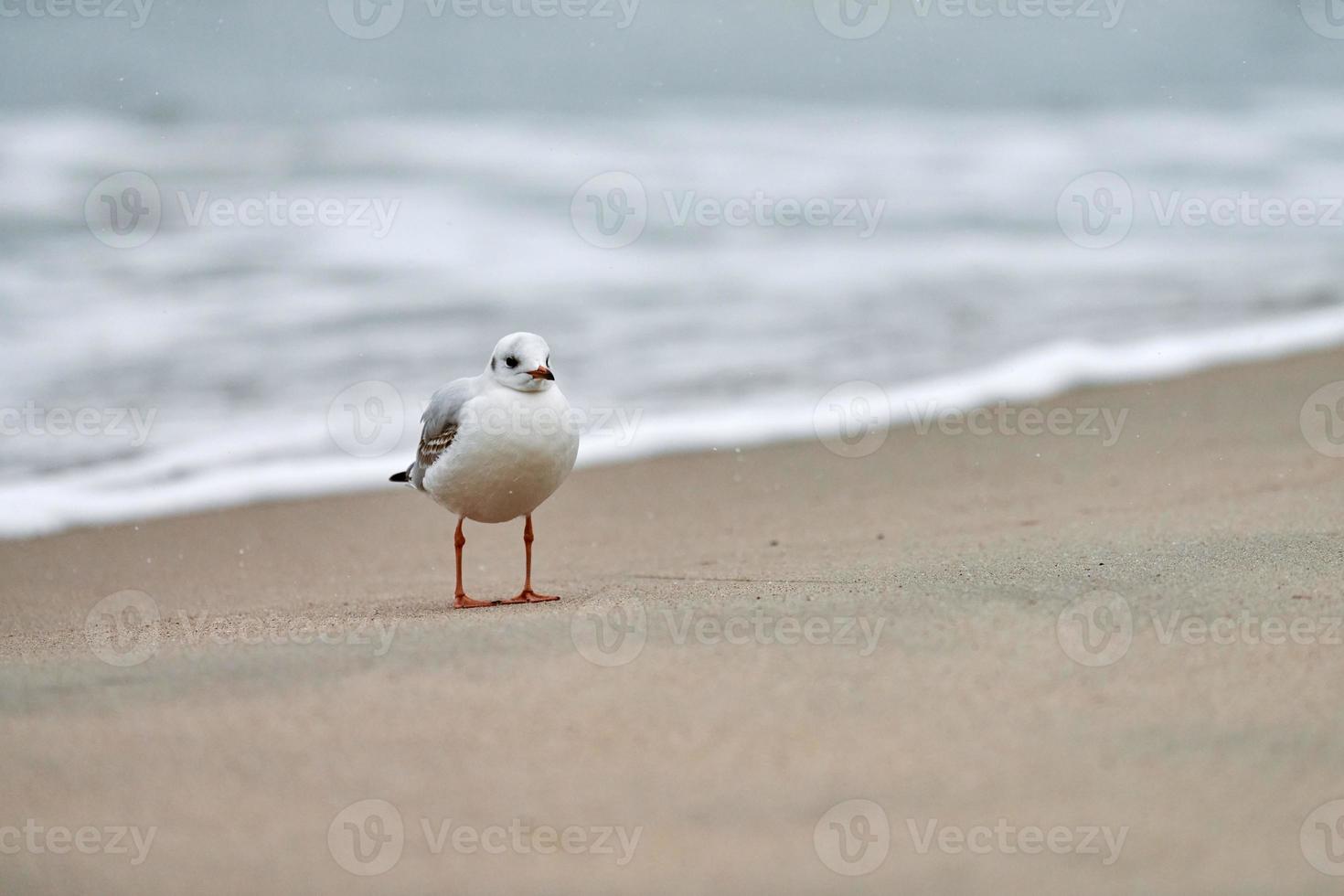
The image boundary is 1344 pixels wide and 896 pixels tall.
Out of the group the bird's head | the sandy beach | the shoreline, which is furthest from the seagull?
the shoreline

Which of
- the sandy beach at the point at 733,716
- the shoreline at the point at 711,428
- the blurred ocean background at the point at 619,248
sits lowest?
the sandy beach at the point at 733,716

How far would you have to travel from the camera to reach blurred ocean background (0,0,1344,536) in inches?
286

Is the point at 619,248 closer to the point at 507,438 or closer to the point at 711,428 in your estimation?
the point at 711,428

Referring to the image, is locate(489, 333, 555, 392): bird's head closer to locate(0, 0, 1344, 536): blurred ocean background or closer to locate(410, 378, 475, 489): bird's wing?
locate(410, 378, 475, 489): bird's wing

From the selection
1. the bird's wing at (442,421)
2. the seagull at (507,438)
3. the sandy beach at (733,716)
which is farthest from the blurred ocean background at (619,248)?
the sandy beach at (733,716)

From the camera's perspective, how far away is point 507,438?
4.46m

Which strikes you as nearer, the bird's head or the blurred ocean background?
the bird's head

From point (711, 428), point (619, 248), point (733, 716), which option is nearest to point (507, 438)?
point (733, 716)

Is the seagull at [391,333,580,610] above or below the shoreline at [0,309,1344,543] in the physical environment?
below

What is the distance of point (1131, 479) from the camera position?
221 inches

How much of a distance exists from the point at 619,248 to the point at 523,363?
19.7 feet

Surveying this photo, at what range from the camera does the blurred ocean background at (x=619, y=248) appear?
Answer: 286 inches

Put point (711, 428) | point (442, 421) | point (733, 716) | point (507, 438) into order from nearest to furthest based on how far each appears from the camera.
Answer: point (733, 716)
point (507, 438)
point (442, 421)
point (711, 428)

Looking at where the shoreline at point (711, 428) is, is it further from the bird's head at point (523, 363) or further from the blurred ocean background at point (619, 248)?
the bird's head at point (523, 363)
